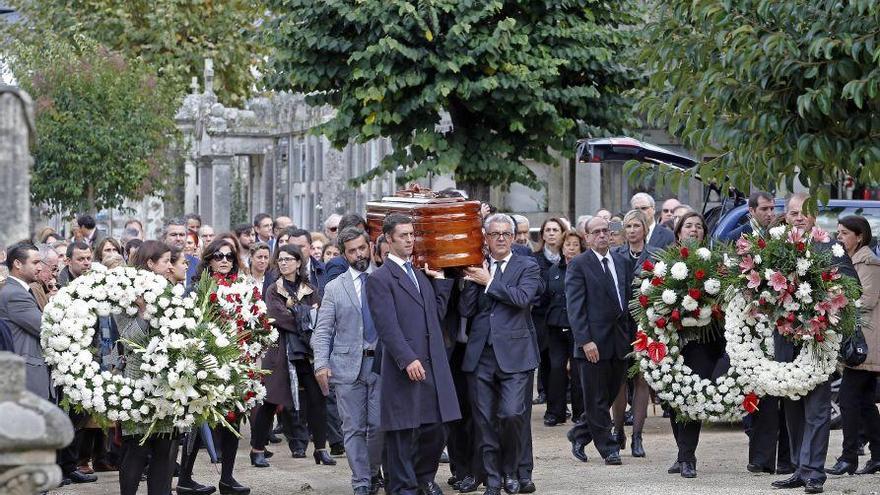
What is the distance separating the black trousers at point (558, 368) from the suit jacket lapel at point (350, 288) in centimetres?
495

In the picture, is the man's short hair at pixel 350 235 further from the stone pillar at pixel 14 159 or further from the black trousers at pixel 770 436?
the stone pillar at pixel 14 159

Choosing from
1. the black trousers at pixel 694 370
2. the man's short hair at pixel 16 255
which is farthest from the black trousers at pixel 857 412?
the man's short hair at pixel 16 255

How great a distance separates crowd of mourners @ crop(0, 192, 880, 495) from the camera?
11789 mm

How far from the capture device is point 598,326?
1420 centimetres

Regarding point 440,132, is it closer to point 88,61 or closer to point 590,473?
point 590,473

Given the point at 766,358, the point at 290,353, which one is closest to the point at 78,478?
the point at 290,353

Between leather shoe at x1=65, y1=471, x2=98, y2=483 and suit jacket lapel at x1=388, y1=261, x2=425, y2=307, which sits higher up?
suit jacket lapel at x1=388, y1=261, x2=425, y2=307

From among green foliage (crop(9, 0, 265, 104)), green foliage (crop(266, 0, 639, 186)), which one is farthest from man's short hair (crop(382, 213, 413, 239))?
green foliage (crop(9, 0, 265, 104))

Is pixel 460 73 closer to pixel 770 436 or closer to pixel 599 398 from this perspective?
pixel 599 398

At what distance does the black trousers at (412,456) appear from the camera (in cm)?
1193

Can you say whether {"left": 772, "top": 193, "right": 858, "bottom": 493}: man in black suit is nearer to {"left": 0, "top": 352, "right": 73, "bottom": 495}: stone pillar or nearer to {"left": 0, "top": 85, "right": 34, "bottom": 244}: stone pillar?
{"left": 0, "top": 85, "right": 34, "bottom": 244}: stone pillar

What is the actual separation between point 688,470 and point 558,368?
4.26m

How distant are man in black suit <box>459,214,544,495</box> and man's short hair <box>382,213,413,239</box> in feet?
2.47

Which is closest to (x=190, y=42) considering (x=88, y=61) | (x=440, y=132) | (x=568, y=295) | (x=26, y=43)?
(x=26, y=43)
